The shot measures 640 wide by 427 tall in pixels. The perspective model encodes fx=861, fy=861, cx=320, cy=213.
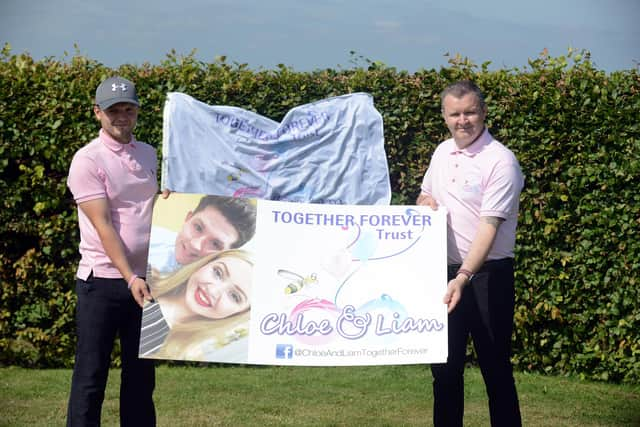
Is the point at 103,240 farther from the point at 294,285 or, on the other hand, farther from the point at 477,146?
the point at 477,146

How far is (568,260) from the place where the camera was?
6.83 metres

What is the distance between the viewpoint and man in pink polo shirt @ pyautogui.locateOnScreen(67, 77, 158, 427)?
3.93 m

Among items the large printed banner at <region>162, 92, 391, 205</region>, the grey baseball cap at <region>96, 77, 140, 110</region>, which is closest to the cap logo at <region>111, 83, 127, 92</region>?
the grey baseball cap at <region>96, 77, 140, 110</region>

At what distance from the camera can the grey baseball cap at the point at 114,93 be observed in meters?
3.95

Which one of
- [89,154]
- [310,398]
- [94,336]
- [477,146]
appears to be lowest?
[310,398]

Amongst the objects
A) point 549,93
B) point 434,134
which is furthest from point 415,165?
point 549,93

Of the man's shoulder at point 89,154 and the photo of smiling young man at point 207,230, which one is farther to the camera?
the photo of smiling young man at point 207,230

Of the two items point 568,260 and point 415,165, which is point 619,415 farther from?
point 415,165

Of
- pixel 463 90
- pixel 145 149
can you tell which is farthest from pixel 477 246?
pixel 145 149

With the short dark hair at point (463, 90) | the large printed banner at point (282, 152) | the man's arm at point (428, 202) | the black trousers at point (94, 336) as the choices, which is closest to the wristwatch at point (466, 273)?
the man's arm at point (428, 202)

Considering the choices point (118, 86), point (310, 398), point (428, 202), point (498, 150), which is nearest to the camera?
point (118, 86)

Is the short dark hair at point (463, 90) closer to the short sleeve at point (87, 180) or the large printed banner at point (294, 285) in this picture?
the large printed banner at point (294, 285)

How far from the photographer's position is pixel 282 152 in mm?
6699

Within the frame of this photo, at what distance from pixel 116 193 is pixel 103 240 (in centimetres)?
24
